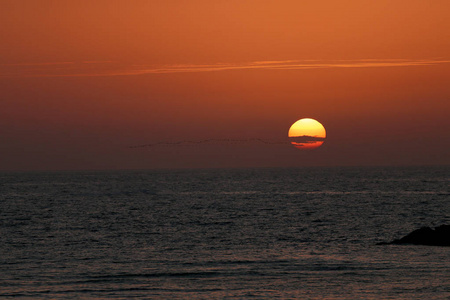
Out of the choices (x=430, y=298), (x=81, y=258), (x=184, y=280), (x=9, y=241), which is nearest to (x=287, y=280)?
(x=184, y=280)

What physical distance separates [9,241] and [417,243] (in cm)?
3312

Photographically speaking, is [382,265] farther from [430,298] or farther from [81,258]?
[81,258]

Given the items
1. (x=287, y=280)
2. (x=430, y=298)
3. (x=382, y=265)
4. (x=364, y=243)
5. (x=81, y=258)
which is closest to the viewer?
(x=430, y=298)

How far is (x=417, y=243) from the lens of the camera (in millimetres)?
48844

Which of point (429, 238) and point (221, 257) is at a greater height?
point (429, 238)

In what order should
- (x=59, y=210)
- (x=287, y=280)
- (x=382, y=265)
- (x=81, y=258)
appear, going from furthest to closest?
(x=59, y=210), (x=81, y=258), (x=382, y=265), (x=287, y=280)

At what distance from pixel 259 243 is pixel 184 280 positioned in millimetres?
17990

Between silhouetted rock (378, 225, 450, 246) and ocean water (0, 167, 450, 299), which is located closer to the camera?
ocean water (0, 167, 450, 299)

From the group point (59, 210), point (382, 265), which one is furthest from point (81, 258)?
point (59, 210)

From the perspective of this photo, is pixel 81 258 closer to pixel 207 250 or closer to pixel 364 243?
pixel 207 250

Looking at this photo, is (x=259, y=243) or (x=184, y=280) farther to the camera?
(x=259, y=243)

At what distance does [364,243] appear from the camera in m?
51.4

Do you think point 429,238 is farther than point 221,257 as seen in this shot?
Yes

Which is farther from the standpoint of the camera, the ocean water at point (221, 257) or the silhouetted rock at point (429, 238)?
the silhouetted rock at point (429, 238)
